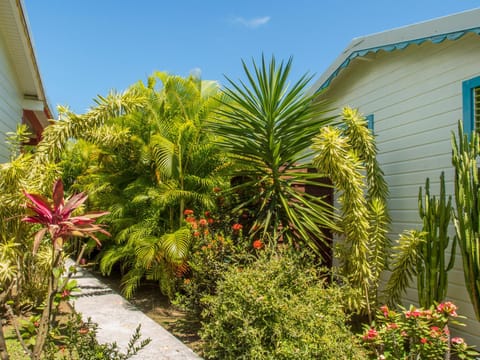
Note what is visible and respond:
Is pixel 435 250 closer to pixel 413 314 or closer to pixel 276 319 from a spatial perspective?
pixel 413 314

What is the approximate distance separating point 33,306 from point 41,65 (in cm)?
549

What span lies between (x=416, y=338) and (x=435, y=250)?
1.23 m

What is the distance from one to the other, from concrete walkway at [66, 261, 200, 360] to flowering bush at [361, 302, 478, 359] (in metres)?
2.06

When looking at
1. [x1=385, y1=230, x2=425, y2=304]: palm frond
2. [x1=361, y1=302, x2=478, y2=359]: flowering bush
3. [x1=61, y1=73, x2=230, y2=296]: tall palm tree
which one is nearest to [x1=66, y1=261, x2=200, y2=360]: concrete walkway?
[x1=61, y1=73, x2=230, y2=296]: tall palm tree

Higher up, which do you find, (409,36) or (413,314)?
(409,36)

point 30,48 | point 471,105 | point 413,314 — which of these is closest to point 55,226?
point 413,314

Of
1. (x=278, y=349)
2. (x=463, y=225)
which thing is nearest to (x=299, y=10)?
(x=463, y=225)

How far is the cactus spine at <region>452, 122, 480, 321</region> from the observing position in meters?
4.74

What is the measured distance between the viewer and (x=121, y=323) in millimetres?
6285

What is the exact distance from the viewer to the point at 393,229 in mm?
6738

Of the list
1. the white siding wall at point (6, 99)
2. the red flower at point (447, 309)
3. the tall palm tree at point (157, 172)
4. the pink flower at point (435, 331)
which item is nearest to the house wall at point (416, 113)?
the red flower at point (447, 309)

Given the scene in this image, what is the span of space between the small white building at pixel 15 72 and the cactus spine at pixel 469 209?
22.2 ft

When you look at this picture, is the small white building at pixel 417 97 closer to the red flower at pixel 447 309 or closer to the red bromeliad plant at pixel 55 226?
the red flower at pixel 447 309

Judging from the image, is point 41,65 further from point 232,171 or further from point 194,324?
point 194,324
